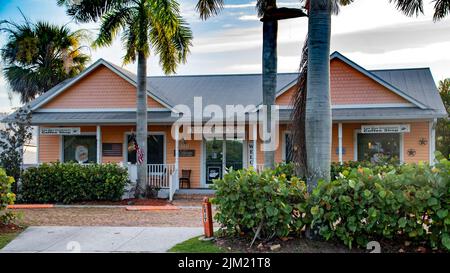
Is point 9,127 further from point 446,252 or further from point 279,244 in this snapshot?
point 446,252

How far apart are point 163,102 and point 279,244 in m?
A: 11.7

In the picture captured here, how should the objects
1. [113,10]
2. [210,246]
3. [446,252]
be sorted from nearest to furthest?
[446,252], [210,246], [113,10]

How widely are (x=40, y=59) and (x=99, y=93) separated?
20.6 ft

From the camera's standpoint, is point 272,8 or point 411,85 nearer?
point 272,8

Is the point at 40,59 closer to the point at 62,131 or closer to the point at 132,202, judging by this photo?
the point at 62,131

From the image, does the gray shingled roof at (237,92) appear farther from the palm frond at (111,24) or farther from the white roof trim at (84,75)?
the palm frond at (111,24)

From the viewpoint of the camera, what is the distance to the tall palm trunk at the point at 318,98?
7789mm

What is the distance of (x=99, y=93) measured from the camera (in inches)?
747

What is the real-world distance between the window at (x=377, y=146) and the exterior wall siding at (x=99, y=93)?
908 cm

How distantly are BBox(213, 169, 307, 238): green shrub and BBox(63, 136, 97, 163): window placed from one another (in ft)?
41.1

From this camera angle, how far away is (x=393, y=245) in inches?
288

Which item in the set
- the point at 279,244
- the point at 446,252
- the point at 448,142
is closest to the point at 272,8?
the point at 279,244

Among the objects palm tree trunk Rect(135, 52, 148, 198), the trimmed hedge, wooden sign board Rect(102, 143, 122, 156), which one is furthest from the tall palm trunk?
wooden sign board Rect(102, 143, 122, 156)

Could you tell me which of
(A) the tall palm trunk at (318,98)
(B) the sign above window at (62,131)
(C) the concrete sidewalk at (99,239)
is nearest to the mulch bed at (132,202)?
(B) the sign above window at (62,131)
